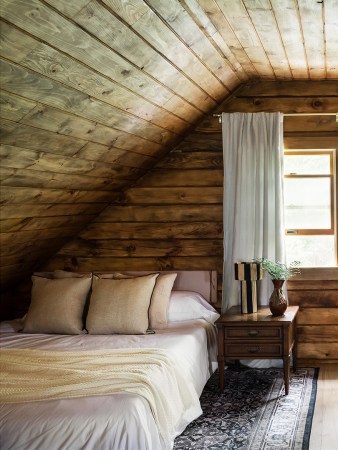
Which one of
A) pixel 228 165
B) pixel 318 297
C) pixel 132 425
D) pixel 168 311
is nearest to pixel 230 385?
pixel 168 311

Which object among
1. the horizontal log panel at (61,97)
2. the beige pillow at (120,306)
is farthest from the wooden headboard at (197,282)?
the horizontal log panel at (61,97)

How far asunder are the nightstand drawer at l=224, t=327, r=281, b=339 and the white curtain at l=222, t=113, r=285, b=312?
694 millimetres

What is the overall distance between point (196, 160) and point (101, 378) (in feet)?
8.42

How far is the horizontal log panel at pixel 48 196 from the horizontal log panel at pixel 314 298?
1652 millimetres

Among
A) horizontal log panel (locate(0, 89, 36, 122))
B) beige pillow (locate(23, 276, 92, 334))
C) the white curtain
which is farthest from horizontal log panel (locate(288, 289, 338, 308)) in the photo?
horizontal log panel (locate(0, 89, 36, 122))

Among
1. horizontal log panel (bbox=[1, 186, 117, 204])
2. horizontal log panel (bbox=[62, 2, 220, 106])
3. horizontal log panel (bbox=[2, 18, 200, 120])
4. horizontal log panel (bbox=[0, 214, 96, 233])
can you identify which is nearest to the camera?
horizontal log panel (bbox=[2, 18, 200, 120])

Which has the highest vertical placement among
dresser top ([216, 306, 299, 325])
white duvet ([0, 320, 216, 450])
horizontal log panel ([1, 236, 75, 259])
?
horizontal log panel ([1, 236, 75, 259])

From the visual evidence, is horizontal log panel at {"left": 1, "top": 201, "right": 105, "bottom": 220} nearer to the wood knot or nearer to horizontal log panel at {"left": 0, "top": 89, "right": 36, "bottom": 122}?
horizontal log panel at {"left": 0, "top": 89, "right": 36, "bottom": 122}

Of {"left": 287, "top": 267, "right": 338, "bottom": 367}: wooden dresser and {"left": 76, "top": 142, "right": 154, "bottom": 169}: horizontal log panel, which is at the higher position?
{"left": 76, "top": 142, "right": 154, "bottom": 169}: horizontal log panel

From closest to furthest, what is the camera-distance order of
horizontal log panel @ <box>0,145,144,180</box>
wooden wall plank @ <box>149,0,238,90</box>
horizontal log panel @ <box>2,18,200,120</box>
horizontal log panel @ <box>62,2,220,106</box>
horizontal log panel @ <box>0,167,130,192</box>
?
horizontal log panel @ <box>2,18,200,120</box>
horizontal log panel @ <box>62,2,220,106</box>
wooden wall plank @ <box>149,0,238,90</box>
horizontal log panel @ <box>0,145,144,180</box>
horizontal log panel @ <box>0,167,130,192</box>

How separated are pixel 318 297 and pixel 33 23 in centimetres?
359

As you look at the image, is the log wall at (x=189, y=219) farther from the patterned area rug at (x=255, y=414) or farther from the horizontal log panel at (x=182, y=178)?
the patterned area rug at (x=255, y=414)

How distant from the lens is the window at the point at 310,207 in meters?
5.61

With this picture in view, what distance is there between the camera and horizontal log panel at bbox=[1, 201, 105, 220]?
14.1 ft
